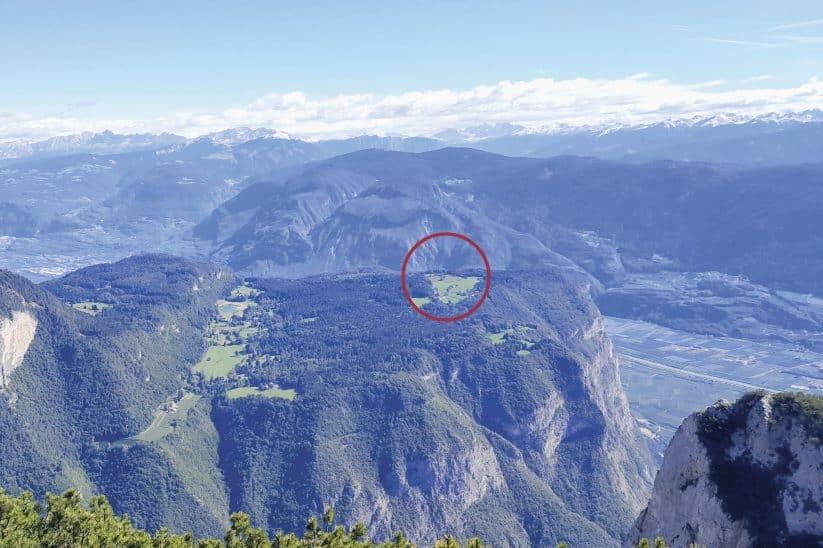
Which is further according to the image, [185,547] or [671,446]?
[671,446]

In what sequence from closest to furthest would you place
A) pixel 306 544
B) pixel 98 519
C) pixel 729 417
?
1. pixel 306 544
2. pixel 98 519
3. pixel 729 417

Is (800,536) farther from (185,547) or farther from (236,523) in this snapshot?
(185,547)

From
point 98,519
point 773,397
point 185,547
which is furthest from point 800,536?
point 98,519

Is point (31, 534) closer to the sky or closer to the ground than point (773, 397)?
closer to the ground

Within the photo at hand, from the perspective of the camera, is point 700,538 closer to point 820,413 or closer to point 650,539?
point 650,539

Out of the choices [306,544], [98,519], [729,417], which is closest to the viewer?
[306,544]

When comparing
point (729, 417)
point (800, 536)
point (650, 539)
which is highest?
point (729, 417)
